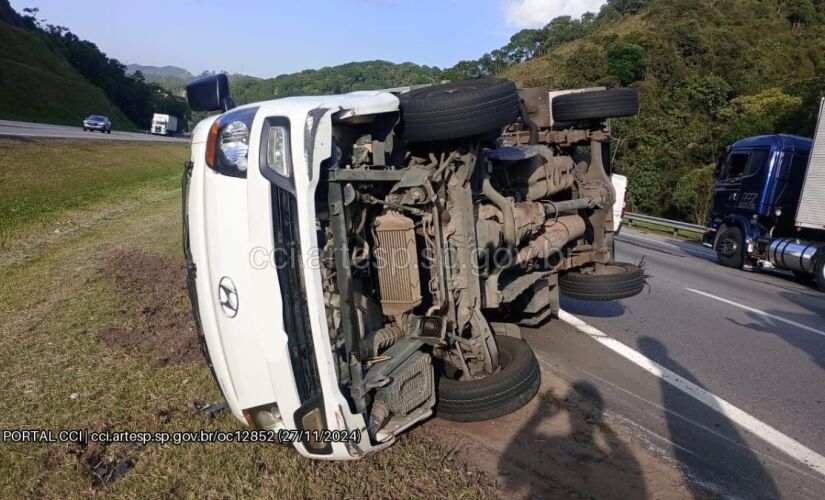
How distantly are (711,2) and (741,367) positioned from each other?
60484 millimetres

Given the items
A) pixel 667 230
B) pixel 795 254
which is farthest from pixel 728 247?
pixel 667 230

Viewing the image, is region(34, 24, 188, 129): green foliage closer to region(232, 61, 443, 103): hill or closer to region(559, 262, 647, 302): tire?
region(232, 61, 443, 103): hill

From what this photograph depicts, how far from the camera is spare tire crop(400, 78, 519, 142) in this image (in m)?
3.17

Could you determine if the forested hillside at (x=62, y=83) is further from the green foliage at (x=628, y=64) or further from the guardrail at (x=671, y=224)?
the green foliage at (x=628, y=64)

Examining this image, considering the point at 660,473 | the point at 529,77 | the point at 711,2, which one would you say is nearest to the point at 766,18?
the point at 711,2

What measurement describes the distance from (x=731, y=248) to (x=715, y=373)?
7846 mm

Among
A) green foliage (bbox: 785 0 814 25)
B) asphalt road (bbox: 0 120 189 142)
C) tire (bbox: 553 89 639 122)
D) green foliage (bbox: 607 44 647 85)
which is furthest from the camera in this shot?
green foliage (bbox: 785 0 814 25)

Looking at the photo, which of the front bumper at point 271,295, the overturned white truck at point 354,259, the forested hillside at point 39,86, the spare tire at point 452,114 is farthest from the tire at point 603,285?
the forested hillside at point 39,86

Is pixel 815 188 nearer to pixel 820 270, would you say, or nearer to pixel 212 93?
pixel 820 270

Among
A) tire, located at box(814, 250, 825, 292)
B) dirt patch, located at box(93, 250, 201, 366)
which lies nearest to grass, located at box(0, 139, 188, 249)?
dirt patch, located at box(93, 250, 201, 366)

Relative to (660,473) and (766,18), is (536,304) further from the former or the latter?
(766,18)

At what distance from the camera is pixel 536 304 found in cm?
467

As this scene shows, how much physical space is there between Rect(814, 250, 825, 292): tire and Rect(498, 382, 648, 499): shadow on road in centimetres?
740

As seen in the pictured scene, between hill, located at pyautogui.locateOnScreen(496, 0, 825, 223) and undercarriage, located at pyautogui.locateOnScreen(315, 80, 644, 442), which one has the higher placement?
hill, located at pyautogui.locateOnScreen(496, 0, 825, 223)
